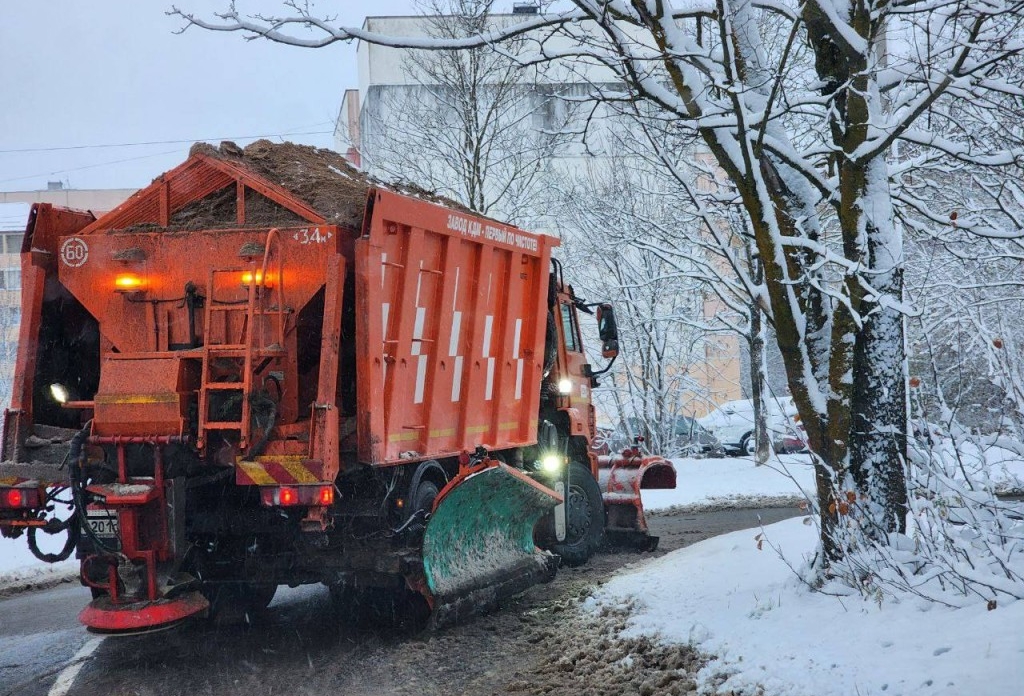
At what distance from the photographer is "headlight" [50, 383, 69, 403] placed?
7.10 m

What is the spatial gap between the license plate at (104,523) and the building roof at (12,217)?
38.4 m

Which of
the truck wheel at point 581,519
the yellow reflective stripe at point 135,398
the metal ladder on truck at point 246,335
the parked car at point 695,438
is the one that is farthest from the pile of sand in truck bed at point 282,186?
the parked car at point 695,438

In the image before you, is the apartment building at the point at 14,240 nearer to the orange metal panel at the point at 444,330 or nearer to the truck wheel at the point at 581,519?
the orange metal panel at the point at 444,330

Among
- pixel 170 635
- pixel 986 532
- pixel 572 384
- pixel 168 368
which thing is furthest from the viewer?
pixel 572 384

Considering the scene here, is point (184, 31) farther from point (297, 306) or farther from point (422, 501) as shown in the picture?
point (422, 501)

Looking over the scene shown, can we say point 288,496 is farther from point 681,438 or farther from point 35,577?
point 681,438

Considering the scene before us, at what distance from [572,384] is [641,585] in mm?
2934

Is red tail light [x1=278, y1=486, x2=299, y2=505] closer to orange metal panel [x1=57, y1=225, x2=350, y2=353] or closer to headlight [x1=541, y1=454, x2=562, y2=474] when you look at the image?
orange metal panel [x1=57, y1=225, x2=350, y2=353]

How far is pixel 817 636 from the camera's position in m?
4.94

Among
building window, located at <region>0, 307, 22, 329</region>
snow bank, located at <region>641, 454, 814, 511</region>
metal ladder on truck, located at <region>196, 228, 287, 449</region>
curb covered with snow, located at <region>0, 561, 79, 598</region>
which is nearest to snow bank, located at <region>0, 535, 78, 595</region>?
curb covered with snow, located at <region>0, 561, 79, 598</region>

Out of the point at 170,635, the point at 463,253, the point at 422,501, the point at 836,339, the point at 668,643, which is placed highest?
the point at 463,253

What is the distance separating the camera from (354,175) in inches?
312

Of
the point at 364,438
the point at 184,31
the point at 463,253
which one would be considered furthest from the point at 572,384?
the point at 184,31

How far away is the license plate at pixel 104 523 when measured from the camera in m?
6.25
